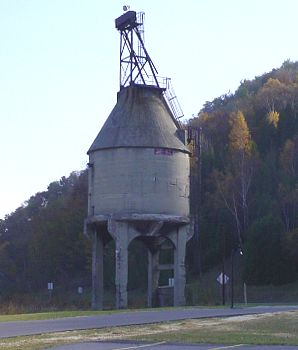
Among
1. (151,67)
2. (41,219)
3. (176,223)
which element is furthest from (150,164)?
(41,219)

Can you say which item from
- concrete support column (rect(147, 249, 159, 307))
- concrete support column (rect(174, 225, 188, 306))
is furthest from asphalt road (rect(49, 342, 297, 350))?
concrete support column (rect(147, 249, 159, 307))

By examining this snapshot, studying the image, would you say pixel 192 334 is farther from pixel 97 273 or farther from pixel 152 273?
pixel 152 273

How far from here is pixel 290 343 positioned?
18938 mm

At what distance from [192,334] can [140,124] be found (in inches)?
1101

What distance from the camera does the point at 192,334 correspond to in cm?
2211

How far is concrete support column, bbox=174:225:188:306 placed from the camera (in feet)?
158

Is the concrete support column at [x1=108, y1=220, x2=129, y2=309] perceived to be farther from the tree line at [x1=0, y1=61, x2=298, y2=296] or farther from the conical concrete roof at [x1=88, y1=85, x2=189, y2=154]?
the tree line at [x1=0, y1=61, x2=298, y2=296]

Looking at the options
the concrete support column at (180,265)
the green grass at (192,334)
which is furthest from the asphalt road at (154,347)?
the concrete support column at (180,265)

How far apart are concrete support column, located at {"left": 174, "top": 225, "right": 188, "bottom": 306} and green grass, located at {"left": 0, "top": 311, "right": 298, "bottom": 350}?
20.0 metres

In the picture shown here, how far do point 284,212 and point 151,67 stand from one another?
30607mm

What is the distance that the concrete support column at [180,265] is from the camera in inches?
1901

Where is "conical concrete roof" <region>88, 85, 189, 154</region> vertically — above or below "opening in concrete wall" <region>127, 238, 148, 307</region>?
above

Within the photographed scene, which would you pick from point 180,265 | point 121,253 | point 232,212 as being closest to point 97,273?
point 121,253

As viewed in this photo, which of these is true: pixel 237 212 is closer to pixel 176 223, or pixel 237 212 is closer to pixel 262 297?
pixel 262 297
